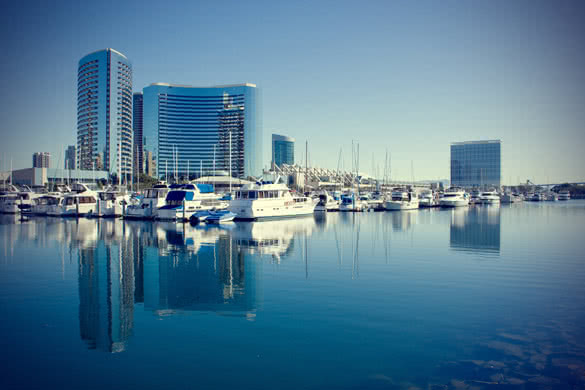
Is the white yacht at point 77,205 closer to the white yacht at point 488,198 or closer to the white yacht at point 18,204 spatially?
the white yacht at point 18,204

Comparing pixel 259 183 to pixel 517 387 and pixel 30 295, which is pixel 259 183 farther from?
pixel 517 387

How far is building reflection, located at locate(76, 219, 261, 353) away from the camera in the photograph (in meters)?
14.2

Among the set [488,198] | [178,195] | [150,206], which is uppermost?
[178,195]

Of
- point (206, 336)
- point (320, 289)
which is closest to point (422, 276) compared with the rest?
point (320, 289)

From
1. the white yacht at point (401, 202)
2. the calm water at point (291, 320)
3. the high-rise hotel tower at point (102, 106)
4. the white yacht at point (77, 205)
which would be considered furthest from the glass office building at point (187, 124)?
the calm water at point (291, 320)

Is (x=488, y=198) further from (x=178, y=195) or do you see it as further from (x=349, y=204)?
(x=178, y=195)

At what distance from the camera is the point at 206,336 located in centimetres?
1243

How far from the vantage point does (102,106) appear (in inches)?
7185

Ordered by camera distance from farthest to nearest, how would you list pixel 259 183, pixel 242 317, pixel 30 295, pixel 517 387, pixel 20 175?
pixel 20 175, pixel 259 183, pixel 30 295, pixel 242 317, pixel 517 387

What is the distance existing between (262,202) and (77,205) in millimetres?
31218

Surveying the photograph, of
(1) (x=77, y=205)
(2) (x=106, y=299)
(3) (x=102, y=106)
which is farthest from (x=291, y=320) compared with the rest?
(3) (x=102, y=106)

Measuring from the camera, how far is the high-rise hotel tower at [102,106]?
181 meters

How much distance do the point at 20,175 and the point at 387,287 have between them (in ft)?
538

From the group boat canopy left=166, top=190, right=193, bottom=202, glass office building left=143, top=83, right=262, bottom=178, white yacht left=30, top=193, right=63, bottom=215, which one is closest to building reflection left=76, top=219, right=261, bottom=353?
boat canopy left=166, top=190, right=193, bottom=202
